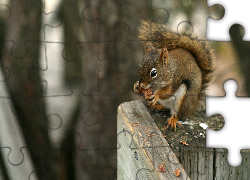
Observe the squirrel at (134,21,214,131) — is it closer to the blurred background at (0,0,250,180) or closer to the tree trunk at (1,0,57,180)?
the blurred background at (0,0,250,180)

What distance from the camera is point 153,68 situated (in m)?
2.19

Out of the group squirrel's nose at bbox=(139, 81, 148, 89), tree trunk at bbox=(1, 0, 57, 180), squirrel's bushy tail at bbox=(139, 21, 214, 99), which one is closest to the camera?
squirrel's nose at bbox=(139, 81, 148, 89)

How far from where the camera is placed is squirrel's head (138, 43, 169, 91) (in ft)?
7.06

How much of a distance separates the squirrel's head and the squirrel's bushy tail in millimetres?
107

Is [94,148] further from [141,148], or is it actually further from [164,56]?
[141,148]

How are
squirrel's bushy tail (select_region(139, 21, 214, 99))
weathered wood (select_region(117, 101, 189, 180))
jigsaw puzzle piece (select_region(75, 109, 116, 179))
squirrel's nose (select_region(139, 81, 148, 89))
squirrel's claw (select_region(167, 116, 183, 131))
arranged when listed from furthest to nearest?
1. jigsaw puzzle piece (select_region(75, 109, 116, 179))
2. squirrel's bushy tail (select_region(139, 21, 214, 99))
3. squirrel's nose (select_region(139, 81, 148, 89))
4. squirrel's claw (select_region(167, 116, 183, 131))
5. weathered wood (select_region(117, 101, 189, 180))

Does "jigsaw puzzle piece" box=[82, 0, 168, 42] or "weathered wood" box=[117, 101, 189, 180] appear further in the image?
"jigsaw puzzle piece" box=[82, 0, 168, 42]

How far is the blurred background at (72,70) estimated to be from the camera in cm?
306

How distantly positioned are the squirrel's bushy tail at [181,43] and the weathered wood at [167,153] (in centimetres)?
59

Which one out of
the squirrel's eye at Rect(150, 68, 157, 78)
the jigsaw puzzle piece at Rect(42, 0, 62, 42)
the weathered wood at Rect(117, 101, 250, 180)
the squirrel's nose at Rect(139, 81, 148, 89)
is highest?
the jigsaw puzzle piece at Rect(42, 0, 62, 42)

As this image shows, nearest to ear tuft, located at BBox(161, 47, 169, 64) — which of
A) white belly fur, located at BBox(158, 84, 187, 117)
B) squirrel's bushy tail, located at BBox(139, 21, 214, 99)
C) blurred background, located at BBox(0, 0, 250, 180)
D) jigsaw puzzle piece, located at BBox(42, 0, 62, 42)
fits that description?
squirrel's bushy tail, located at BBox(139, 21, 214, 99)

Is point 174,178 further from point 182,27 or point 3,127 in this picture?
point 3,127

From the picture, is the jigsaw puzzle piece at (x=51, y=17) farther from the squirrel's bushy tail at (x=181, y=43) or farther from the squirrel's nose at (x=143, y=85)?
the squirrel's nose at (x=143, y=85)

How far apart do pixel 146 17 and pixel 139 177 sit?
1.79 metres
